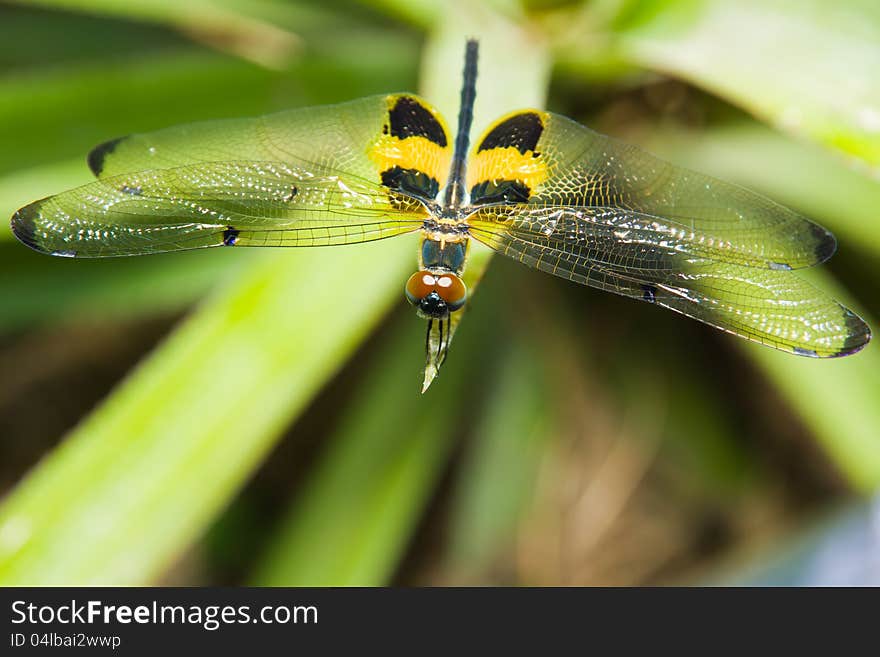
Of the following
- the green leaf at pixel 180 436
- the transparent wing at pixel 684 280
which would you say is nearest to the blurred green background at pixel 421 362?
the green leaf at pixel 180 436

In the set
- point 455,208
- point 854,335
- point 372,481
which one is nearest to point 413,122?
point 455,208

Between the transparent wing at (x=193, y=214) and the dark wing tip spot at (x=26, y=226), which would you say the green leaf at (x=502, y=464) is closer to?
the transparent wing at (x=193, y=214)

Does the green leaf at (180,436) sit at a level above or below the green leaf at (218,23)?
below

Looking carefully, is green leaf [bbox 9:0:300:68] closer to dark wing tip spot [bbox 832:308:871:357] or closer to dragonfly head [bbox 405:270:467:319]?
dragonfly head [bbox 405:270:467:319]

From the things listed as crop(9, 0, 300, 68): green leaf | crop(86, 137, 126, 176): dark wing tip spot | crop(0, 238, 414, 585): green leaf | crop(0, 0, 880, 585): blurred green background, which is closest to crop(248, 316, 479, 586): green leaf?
crop(0, 0, 880, 585): blurred green background

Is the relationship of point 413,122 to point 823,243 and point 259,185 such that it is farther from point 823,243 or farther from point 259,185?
point 823,243
